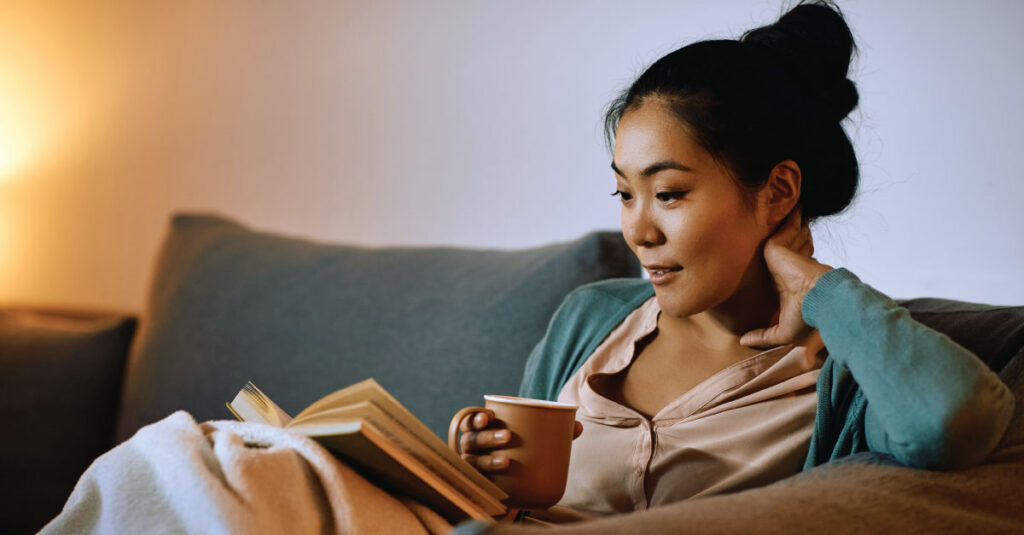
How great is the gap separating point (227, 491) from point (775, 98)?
816 millimetres

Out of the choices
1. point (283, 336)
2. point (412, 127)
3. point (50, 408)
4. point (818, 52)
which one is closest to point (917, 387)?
point (818, 52)

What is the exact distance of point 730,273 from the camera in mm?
1084

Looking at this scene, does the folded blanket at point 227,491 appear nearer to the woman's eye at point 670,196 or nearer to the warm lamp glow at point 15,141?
the woman's eye at point 670,196

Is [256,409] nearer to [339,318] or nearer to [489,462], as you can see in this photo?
[489,462]

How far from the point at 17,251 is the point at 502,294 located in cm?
206

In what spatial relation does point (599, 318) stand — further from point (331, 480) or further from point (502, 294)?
point (331, 480)

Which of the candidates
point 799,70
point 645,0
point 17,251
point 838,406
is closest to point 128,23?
point 17,251

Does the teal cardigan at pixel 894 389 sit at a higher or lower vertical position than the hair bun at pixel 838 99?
lower

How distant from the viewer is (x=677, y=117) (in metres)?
1.08

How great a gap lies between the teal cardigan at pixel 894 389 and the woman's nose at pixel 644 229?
210 millimetres

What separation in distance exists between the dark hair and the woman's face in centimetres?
3

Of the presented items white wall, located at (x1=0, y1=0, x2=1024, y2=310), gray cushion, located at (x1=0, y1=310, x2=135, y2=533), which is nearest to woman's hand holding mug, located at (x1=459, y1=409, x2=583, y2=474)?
white wall, located at (x1=0, y1=0, x2=1024, y2=310)

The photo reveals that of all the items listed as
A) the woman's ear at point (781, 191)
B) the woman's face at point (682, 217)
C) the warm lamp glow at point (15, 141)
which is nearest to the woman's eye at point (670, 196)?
the woman's face at point (682, 217)

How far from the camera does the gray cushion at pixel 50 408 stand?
1.81 metres
